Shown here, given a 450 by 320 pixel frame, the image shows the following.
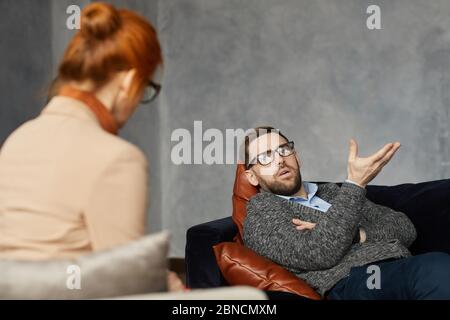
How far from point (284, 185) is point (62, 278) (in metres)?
1.70

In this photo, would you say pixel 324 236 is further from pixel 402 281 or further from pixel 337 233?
pixel 402 281

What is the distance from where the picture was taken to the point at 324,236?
233cm

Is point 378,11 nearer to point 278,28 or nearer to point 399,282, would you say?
point 278,28

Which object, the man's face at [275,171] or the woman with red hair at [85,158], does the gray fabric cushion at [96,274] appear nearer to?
the woman with red hair at [85,158]

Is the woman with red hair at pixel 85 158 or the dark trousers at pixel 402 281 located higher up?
the woman with red hair at pixel 85 158

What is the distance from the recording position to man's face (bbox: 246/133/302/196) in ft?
8.83

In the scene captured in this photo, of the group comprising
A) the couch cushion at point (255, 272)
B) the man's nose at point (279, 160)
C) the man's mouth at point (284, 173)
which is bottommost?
the couch cushion at point (255, 272)

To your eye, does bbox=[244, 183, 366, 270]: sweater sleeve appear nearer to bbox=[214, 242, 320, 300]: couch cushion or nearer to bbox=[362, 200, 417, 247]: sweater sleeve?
bbox=[214, 242, 320, 300]: couch cushion

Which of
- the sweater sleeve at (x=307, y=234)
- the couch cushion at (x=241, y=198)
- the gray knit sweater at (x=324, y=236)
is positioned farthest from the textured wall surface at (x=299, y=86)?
the sweater sleeve at (x=307, y=234)

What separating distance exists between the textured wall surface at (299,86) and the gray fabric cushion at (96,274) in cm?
347

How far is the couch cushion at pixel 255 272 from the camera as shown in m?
2.32

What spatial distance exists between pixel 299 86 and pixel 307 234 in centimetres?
257

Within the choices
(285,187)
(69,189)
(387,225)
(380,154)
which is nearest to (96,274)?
(69,189)

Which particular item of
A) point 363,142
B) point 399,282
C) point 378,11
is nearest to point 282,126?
point 363,142
